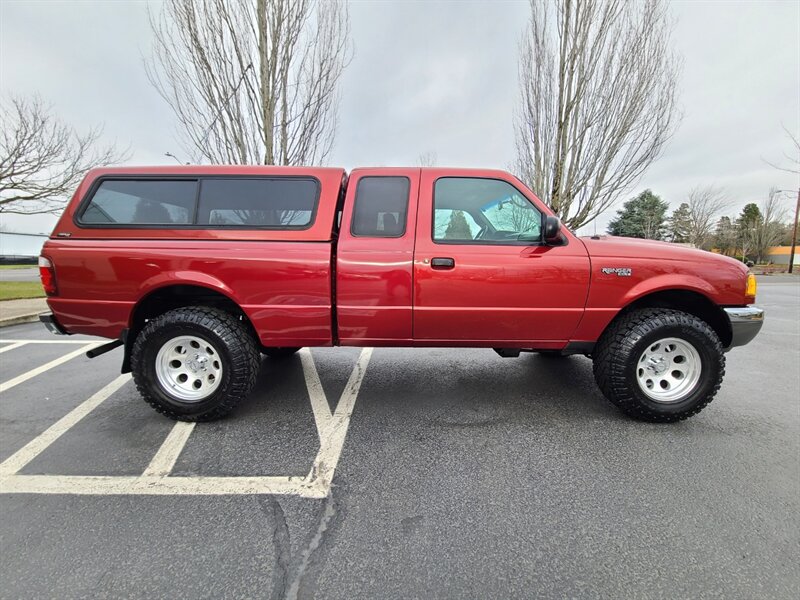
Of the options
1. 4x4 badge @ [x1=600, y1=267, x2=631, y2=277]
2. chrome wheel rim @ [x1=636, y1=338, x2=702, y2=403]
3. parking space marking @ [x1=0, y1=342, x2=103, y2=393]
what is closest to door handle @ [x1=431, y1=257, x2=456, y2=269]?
4x4 badge @ [x1=600, y1=267, x2=631, y2=277]

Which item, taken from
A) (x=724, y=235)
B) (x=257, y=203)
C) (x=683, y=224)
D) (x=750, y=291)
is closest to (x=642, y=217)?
(x=683, y=224)

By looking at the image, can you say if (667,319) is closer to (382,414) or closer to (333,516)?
(382,414)

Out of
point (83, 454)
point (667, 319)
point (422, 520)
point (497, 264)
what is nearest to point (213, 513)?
point (422, 520)

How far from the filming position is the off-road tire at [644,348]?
2850 mm

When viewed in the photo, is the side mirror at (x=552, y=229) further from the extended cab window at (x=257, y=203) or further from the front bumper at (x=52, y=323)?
the front bumper at (x=52, y=323)

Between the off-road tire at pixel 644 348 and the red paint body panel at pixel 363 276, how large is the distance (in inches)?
8.6

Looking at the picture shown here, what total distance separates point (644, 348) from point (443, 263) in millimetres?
1739

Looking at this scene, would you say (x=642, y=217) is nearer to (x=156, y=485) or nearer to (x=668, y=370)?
(x=668, y=370)

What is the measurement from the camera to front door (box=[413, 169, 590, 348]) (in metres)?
2.84

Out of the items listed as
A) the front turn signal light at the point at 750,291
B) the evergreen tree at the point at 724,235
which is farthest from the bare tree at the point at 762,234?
the front turn signal light at the point at 750,291

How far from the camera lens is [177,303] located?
3.09 meters

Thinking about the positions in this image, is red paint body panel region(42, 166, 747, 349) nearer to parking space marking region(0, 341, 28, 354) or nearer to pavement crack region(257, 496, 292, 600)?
pavement crack region(257, 496, 292, 600)

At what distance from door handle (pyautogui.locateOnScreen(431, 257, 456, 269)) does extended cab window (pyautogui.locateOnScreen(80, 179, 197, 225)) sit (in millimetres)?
1978

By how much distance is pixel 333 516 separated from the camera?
1921 millimetres
